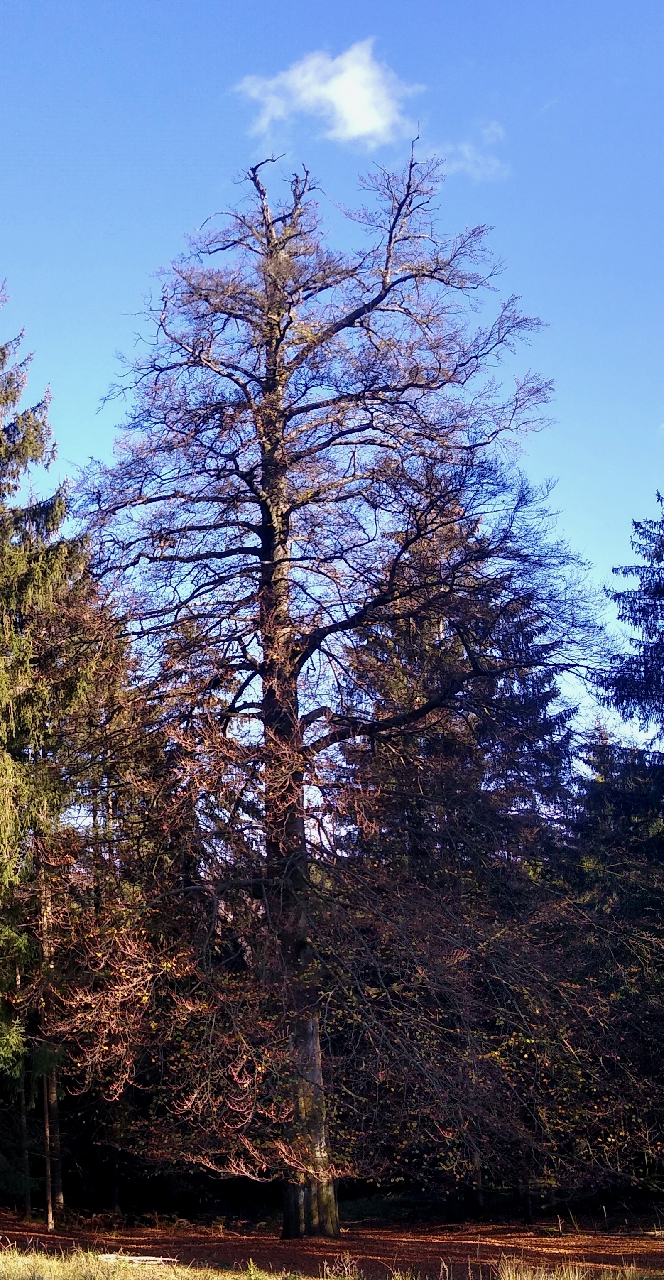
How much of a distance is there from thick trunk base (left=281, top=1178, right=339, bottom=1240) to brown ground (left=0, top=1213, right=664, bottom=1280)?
11.5 inches

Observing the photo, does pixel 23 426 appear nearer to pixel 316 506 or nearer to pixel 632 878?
pixel 316 506

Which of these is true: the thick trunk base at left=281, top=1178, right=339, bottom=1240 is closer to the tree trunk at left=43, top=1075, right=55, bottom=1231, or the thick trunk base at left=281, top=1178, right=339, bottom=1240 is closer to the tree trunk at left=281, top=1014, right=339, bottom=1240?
the tree trunk at left=281, top=1014, right=339, bottom=1240

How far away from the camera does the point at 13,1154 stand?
18312 mm

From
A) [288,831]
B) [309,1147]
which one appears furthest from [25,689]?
[309,1147]

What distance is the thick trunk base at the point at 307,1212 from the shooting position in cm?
1225

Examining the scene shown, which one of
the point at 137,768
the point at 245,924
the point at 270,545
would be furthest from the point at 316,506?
the point at 245,924

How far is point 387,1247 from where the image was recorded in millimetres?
12109

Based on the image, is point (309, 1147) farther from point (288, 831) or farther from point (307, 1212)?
point (288, 831)

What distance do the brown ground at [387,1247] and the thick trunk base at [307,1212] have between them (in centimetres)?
29

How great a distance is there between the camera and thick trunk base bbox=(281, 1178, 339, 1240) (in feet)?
40.2

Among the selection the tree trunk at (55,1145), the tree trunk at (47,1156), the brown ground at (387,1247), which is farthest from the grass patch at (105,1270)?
the tree trunk at (55,1145)

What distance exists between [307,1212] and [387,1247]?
0.98 metres

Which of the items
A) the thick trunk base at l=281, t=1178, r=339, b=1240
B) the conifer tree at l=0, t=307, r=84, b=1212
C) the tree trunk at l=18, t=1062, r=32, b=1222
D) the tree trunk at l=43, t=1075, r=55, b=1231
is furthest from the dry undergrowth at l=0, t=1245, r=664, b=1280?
the tree trunk at l=18, t=1062, r=32, b=1222

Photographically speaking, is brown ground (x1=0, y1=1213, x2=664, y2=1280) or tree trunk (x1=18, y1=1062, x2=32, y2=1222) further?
tree trunk (x1=18, y1=1062, x2=32, y2=1222)
